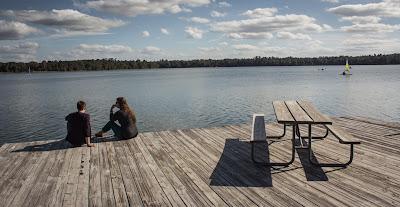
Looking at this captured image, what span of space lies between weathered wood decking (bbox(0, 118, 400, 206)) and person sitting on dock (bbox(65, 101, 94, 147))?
0.81ft

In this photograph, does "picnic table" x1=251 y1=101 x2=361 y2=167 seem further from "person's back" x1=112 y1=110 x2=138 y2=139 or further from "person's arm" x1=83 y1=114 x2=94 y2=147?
"person's arm" x1=83 y1=114 x2=94 y2=147

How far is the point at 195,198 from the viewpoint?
467 cm

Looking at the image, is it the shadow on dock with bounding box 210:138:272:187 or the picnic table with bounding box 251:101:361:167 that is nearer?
the shadow on dock with bounding box 210:138:272:187

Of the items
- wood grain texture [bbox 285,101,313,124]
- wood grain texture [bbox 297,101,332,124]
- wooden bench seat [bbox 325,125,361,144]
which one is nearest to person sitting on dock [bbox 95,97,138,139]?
wood grain texture [bbox 285,101,313,124]

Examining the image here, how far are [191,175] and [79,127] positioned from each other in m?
3.43

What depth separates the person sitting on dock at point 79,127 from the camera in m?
7.45

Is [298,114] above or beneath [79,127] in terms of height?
above

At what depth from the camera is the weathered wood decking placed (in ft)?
15.2

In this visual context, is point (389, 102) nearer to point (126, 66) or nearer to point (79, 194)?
point (79, 194)

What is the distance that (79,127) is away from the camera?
7621 mm

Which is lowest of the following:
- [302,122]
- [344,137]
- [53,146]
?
[53,146]

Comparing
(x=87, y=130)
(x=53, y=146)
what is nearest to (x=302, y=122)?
(x=87, y=130)

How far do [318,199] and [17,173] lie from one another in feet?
17.1

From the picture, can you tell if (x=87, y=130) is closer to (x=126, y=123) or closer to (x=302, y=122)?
(x=126, y=123)
